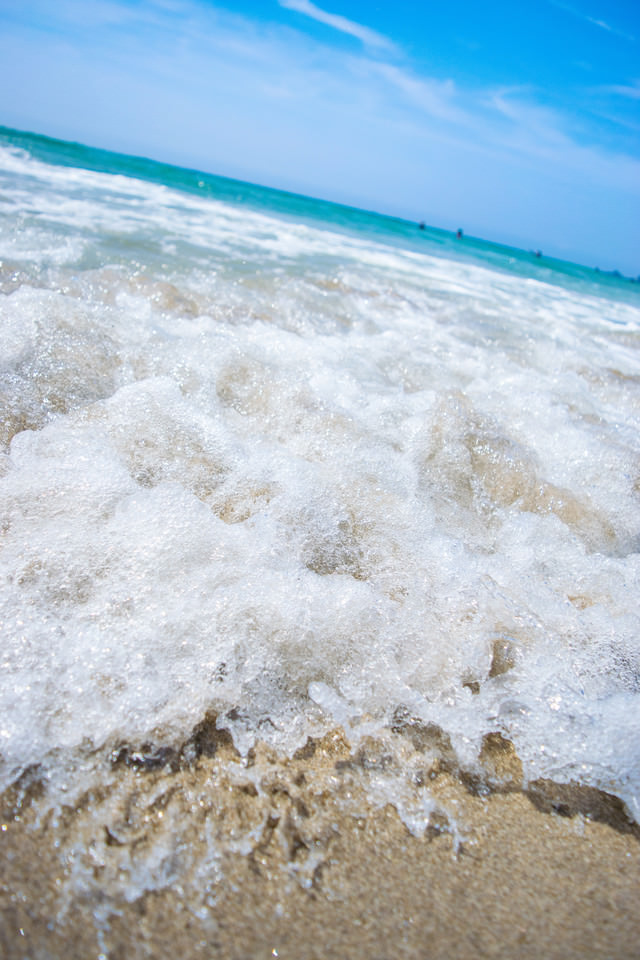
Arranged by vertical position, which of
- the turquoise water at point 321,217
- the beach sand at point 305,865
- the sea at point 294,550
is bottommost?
the beach sand at point 305,865

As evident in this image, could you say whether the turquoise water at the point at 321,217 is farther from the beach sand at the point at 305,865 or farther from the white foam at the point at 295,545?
the beach sand at the point at 305,865

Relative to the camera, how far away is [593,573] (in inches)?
69.6

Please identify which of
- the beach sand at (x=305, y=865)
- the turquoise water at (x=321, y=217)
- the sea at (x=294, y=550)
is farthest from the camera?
the turquoise water at (x=321, y=217)

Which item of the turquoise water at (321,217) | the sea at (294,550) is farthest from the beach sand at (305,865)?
the turquoise water at (321,217)

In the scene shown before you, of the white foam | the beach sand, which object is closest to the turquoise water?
the white foam

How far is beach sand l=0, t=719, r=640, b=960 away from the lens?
0.80 meters

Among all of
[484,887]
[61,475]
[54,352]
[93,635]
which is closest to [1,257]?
[54,352]

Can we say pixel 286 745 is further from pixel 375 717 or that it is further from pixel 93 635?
pixel 93 635

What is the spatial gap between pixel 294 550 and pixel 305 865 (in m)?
0.81

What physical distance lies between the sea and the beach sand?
6 centimetres

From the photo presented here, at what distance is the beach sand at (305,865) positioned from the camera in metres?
0.80

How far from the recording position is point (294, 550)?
158 centimetres

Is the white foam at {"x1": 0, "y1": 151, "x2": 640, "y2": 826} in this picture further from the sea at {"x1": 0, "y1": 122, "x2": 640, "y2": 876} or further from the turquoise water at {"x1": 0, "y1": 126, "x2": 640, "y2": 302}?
the turquoise water at {"x1": 0, "y1": 126, "x2": 640, "y2": 302}

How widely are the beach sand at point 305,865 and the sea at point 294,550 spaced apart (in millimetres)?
62
